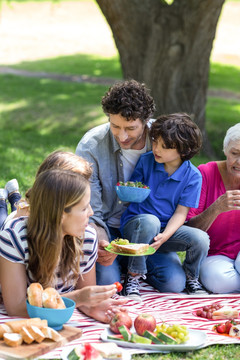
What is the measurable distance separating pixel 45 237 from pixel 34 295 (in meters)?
0.33

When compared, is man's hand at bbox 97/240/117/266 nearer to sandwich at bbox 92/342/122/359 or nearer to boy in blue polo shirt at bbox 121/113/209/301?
boy in blue polo shirt at bbox 121/113/209/301

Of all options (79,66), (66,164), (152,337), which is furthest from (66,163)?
(79,66)

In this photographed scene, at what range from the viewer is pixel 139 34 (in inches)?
354

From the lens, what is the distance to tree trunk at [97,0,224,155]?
28.4ft

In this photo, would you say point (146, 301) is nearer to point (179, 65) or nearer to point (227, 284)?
point (227, 284)

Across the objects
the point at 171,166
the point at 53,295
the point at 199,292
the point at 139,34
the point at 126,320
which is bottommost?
the point at 199,292

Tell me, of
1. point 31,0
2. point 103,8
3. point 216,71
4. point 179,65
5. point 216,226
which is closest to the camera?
point 216,226

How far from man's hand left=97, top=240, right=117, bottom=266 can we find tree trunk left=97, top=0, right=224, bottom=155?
4.95 metres

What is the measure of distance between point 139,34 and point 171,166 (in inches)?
189

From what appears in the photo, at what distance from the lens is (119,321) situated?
360 centimetres

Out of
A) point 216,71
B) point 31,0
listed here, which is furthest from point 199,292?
point 31,0

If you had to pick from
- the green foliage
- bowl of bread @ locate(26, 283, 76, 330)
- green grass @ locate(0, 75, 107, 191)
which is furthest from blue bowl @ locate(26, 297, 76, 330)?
the green foliage

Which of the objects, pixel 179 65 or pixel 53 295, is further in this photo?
pixel 179 65

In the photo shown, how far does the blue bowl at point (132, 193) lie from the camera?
434 centimetres
